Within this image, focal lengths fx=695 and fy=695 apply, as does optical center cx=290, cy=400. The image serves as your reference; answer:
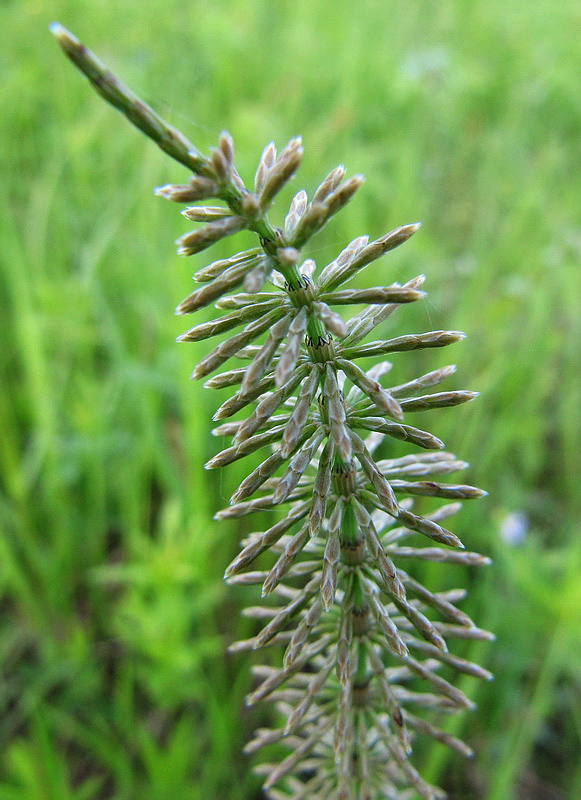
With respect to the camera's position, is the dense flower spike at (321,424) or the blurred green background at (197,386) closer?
the dense flower spike at (321,424)

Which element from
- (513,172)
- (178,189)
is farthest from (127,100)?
(513,172)

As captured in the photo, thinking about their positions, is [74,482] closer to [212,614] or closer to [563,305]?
[212,614]

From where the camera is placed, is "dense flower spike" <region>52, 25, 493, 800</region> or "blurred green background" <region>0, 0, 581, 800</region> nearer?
"dense flower spike" <region>52, 25, 493, 800</region>

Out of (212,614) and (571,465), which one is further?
(571,465)

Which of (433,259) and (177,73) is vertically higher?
(177,73)

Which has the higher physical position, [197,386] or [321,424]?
[197,386]
